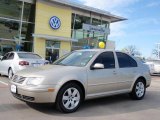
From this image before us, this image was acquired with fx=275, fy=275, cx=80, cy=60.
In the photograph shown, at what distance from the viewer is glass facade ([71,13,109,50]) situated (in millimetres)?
29233

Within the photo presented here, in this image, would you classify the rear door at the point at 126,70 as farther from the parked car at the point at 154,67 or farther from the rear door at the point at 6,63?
the parked car at the point at 154,67

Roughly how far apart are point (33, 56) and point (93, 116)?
7589 mm

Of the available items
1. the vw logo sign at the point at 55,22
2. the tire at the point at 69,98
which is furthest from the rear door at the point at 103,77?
the vw logo sign at the point at 55,22

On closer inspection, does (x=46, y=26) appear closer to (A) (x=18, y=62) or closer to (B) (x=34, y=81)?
(A) (x=18, y=62)

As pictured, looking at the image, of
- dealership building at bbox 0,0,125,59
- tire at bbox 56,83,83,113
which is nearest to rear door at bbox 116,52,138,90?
tire at bbox 56,83,83,113

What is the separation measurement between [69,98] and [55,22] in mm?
20836

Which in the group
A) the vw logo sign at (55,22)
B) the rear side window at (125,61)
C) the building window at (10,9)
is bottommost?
the rear side window at (125,61)

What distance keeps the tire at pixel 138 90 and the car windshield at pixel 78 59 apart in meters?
1.95

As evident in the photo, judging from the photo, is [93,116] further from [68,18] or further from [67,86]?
[68,18]

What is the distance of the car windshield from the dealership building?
56.7ft

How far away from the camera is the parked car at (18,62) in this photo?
12.5 meters

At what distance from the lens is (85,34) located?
98.9 ft

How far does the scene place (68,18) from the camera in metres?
28.1

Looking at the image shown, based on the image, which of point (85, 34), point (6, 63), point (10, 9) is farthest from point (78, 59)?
point (85, 34)
